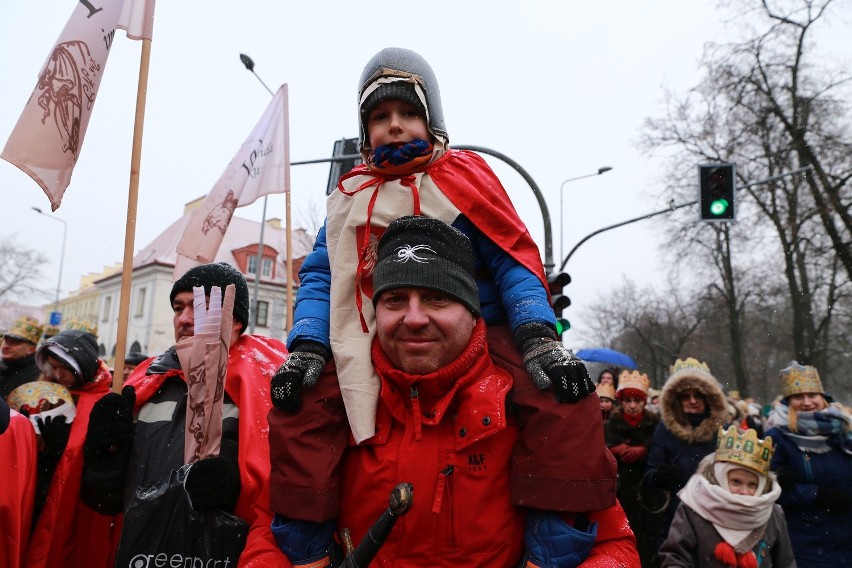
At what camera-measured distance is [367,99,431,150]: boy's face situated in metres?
2.41

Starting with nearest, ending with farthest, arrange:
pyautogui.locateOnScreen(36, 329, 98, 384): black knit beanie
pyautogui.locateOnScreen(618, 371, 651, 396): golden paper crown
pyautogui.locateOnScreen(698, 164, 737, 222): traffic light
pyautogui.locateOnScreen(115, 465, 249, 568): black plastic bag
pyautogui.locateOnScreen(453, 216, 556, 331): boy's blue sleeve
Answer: pyautogui.locateOnScreen(453, 216, 556, 331): boy's blue sleeve → pyautogui.locateOnScreen(115, 465, 249, 568): black plastic bag → pyautogui.locateOnScreen(36, 329, 98, 384): black knit beanie → pyautogui.locateOnScreen(618, 371, 651, 396): golden paper crown → pyautogui.locateOnScreen(698, 164, 737, 222): traffic light

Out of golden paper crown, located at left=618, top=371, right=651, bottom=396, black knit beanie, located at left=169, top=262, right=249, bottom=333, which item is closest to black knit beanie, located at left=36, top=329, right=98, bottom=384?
black knit beanie, located at left=169, top=262, right=249, bottom=333

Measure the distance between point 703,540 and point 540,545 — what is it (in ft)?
8.70

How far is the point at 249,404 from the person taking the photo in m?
2.87

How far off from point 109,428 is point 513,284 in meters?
1.93

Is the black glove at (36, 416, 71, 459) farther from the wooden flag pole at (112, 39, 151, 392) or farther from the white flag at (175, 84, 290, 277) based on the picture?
the white flag at (175, 84, 290, 277)

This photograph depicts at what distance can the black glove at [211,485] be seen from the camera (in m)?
2.43

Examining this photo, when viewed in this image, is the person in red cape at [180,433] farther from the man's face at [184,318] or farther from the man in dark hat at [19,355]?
the man in dark hat at [19,355]

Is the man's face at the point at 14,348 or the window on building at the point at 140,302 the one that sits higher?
the window on building at the point at 140,302

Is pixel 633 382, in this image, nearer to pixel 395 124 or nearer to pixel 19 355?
pixel 395 124

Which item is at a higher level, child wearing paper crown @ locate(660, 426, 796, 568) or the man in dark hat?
the man in dark hat

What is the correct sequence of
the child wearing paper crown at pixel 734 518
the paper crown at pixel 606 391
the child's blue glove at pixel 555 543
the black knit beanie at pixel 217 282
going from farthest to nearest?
the paper crown at pixel 606 391 < the child wearing paper crown at pixel 734 518 < the black knit beanie at pixel 217 282 < the child's blue glove at pixel 555 543

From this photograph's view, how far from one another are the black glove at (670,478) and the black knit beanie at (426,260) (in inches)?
146

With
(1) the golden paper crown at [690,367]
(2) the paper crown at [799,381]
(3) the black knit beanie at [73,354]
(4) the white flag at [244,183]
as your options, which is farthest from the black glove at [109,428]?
(2) the paper crown at [799,381]
